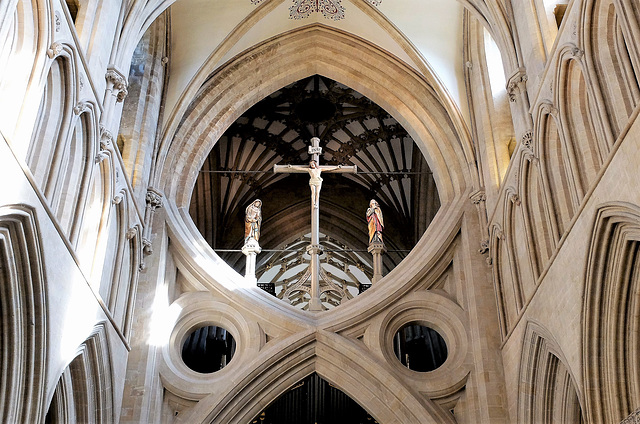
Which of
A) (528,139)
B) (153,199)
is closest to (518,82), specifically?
(528,139)

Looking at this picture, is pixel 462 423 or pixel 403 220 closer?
pixel 462 423

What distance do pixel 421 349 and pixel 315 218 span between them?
14.5 ft

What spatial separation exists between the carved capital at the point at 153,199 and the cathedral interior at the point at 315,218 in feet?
0.16

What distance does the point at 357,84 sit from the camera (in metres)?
13.8

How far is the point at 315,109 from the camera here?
56.5 ft

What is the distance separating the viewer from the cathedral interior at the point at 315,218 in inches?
283

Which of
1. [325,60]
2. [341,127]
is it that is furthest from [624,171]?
[341,127]

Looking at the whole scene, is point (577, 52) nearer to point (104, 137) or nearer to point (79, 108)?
point (79, 108)

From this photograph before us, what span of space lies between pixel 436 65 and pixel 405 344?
5.95 metres

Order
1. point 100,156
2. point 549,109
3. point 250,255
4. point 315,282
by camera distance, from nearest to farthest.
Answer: point 549,109 → point 100,156 → point 315,282 → point 250,255

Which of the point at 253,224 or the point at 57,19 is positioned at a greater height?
the point at 253,224

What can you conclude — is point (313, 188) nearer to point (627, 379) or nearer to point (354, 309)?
point (354, 309)

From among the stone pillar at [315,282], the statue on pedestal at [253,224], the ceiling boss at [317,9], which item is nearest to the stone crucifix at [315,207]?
the stone pillar at [315,282]

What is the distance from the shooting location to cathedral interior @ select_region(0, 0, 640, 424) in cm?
718
